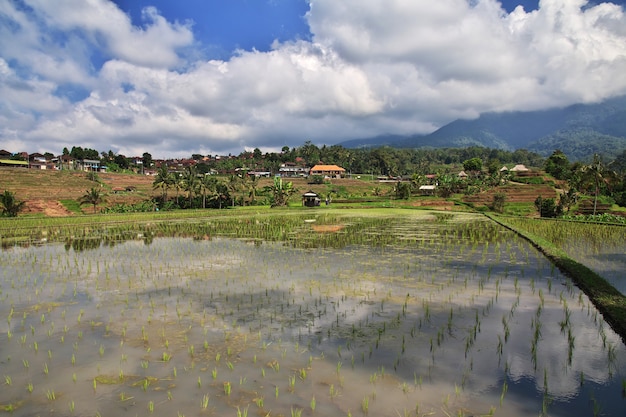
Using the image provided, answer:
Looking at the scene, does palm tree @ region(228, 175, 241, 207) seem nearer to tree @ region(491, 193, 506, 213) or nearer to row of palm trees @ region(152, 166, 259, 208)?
row of palm trees @ region(152, 166, 259, 208)

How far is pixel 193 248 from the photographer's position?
61.5 feet

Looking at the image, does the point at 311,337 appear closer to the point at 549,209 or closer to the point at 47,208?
the point at 549,209

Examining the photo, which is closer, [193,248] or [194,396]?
[194,396]

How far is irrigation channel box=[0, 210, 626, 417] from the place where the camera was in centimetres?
532

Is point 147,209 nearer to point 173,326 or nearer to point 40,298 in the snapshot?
point 40,298

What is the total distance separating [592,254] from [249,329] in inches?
604

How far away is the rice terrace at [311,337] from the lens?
5336mm

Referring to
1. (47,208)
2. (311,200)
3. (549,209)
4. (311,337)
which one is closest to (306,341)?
(311,337)

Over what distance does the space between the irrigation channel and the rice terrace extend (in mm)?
33

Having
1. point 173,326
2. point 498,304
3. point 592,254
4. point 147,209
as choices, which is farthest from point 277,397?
point 147,209

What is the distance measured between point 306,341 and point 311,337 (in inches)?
7.8

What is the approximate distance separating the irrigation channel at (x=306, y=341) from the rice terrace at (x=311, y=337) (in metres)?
0.03

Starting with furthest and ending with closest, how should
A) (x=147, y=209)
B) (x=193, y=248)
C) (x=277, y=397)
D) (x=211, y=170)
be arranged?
(x=211, y=170)
(x=147, y=209)
(x=193, y=248)
(x=277, y=397)

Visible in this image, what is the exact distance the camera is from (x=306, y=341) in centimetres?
728
